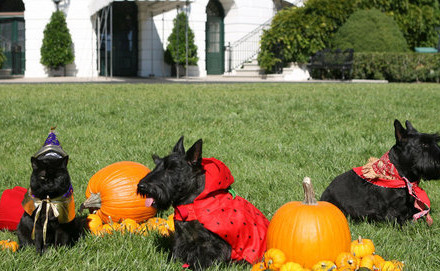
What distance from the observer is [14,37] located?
2622cm

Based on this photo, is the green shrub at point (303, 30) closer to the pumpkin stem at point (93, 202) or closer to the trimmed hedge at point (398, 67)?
the trimmed hedge at point (398, 67)

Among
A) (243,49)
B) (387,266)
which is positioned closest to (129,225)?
Answer: (387,266)

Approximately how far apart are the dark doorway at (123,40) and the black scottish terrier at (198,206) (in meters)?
24.7

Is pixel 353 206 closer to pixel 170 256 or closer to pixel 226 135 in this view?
pixel 170 256

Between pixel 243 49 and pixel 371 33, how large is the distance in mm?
7998

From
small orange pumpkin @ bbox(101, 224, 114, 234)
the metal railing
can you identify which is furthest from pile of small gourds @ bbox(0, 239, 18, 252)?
the metal railing

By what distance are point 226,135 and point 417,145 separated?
12.9 feet

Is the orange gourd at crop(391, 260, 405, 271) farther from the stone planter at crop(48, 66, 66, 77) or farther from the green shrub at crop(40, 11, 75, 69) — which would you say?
the stone planter at crop(48, 66, 66, 77)

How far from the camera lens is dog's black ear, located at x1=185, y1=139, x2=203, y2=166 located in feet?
9.16

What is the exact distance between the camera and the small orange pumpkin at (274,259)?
9.05 feet

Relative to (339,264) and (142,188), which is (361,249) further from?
(142,188)

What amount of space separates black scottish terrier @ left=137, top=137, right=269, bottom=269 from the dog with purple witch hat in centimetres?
60

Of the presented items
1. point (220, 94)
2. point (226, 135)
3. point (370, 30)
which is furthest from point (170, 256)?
point (370, 30)

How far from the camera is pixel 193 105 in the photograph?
391 inches
